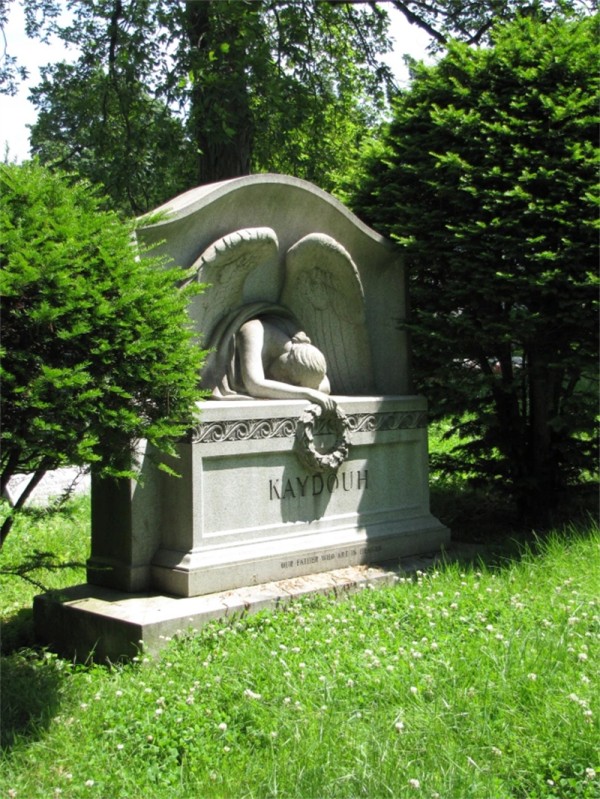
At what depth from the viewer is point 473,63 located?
6461mm

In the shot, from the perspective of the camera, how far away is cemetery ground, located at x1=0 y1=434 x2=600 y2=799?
311cm

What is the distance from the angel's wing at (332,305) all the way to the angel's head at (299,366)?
1.25ft

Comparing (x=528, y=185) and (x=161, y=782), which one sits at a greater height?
(x=528, y=185)

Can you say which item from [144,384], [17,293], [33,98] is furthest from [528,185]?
[33,98]

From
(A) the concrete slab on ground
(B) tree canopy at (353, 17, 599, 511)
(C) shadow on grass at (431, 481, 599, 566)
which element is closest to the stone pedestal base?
(A) the concrete slab on ground

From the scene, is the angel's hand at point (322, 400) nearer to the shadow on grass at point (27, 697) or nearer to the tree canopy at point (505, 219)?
the tree canopy at point (505, 219)

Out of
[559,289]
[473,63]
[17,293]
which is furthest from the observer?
[473,63]

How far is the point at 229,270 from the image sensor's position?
545 cm

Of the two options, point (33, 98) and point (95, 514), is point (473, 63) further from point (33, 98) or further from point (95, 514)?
point (33, 98)

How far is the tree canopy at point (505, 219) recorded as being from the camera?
5980mm

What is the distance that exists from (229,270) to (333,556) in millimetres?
1900

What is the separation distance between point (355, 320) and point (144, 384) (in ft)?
8.66

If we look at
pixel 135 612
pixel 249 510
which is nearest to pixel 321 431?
pixel 249 510

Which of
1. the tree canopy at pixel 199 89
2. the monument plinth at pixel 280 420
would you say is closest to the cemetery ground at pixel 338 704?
the monument plinth at pixel 280 420
